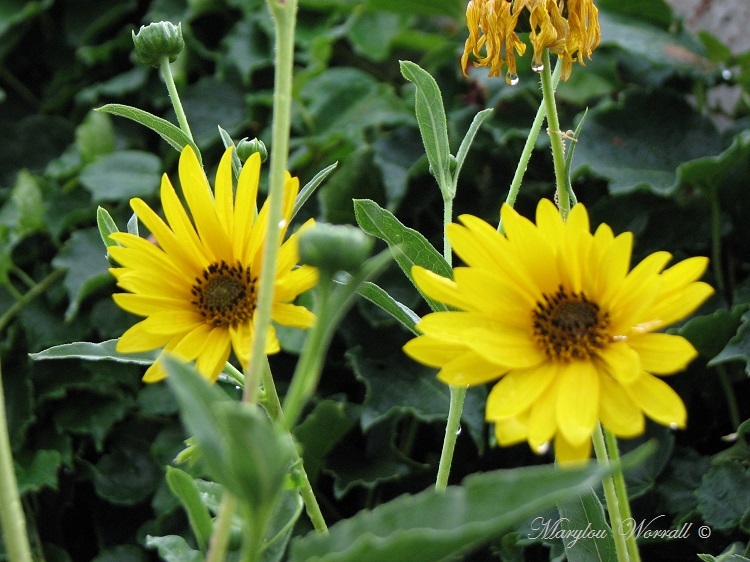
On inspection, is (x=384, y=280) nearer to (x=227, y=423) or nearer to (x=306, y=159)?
(x=306, y=159)

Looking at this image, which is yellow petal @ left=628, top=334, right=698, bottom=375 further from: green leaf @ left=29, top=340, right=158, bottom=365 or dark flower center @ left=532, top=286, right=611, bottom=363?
green leaf @ left=29, top=340, right=158, bottom=365

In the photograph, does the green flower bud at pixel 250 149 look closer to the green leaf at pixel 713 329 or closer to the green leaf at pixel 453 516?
the green leaf at pixel 453 516

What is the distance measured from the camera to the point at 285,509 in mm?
385

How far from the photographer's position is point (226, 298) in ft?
1.30

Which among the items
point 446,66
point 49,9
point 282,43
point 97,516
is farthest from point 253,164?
point 49,9

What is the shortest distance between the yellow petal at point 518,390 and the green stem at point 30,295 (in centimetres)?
79

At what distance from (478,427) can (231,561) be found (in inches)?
15.6

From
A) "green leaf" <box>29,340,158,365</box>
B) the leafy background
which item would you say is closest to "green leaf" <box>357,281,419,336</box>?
"green leaf" <box>29,340,158,365</box>

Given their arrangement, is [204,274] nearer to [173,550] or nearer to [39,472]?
[173,550]

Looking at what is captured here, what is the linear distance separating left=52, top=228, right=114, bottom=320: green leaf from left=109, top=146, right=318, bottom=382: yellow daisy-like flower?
581 millimetres

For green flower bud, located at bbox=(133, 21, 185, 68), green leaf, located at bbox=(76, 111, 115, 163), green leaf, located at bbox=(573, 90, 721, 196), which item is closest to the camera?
green flower bud, located at bbox=(133, 21, 185, 68)

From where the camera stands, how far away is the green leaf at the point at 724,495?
625mm

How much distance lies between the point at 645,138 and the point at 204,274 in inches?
25.6

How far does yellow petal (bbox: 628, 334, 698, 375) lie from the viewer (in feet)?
1.06
